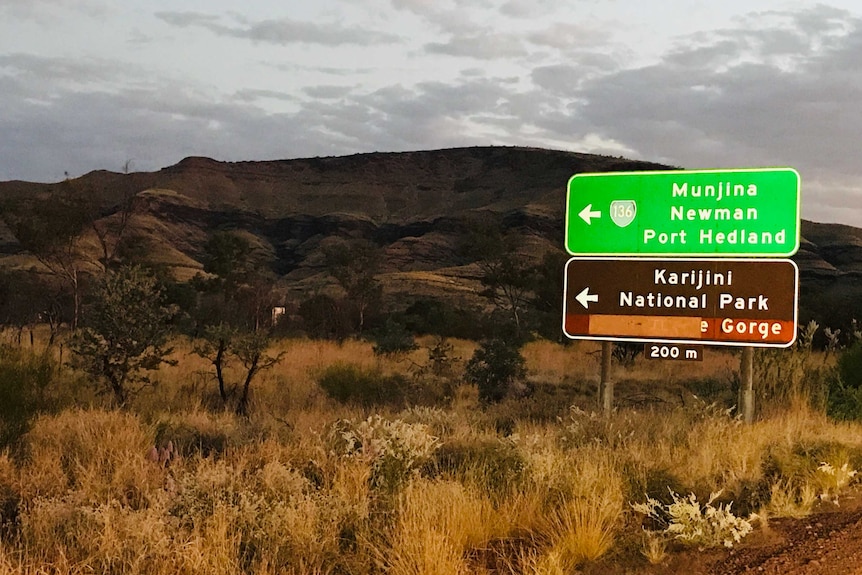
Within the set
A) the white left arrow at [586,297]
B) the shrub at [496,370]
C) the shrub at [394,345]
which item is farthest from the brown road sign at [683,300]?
the shrub at [394,345]

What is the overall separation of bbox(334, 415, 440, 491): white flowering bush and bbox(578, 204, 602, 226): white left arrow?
4.09 metres

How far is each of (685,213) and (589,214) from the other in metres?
1.20

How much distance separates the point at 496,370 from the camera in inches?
694

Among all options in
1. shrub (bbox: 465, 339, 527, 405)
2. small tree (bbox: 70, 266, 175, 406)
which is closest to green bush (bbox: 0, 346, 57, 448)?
small tree (bbox: 70, 266, 175, 406)

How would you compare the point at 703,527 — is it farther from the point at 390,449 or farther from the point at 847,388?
the point at 847,388

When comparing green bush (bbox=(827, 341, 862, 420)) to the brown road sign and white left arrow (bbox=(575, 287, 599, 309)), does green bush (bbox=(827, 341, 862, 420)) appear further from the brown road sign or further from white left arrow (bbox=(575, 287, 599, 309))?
white left arrow (bbox=(575, 287, 599, 309))

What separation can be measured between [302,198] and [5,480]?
146m

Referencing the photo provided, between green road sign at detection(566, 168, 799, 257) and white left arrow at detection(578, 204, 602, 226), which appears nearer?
green road sign at detection(566, 168, 799, 257)

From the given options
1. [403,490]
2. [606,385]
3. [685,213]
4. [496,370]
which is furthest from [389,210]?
[403,490]

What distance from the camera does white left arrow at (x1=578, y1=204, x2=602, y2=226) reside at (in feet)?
34.8

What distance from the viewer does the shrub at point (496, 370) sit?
17266mm

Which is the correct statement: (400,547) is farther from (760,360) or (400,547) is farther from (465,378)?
(465,378)

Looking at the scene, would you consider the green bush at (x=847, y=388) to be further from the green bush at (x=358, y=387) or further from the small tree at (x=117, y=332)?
the small tree at (x=117, y=332)

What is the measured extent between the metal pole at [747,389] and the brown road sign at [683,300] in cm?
51
